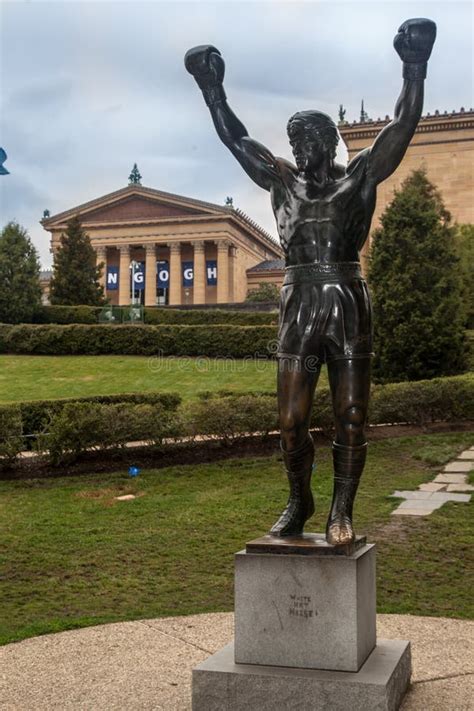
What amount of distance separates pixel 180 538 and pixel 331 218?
6055mm

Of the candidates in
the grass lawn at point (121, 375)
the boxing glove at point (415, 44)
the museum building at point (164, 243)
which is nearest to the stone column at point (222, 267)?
the museum building at point (164, 243)

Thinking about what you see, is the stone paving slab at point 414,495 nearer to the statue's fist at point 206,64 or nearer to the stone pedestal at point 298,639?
the stone pedestal at point 298,639

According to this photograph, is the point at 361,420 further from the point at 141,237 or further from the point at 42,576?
the point at 141,237

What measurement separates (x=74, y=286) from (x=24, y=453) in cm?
2936

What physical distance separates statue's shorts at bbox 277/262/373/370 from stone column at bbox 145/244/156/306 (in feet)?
218

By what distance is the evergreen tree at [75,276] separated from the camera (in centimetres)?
4312

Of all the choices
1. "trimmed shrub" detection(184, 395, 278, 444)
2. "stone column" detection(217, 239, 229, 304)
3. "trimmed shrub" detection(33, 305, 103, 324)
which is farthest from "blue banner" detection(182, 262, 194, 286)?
"trimmed shrub" detection(184, 395, 278, 444)

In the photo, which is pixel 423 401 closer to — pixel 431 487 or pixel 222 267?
pixel 431 487

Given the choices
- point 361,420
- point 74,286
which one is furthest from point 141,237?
point 361,420

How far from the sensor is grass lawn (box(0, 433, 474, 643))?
23.8 ft

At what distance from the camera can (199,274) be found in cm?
6944

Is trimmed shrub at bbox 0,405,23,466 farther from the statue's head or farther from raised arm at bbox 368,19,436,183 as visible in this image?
raised arm at bbox 368,19,436,183

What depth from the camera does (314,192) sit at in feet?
16.0

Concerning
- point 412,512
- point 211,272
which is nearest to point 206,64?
point 412,512
